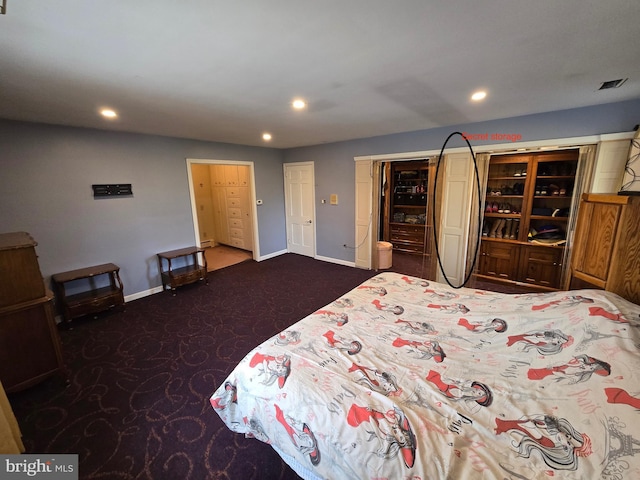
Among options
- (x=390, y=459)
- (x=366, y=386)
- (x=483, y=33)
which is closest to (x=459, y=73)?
(x=483, y=33)

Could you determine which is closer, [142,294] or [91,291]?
[91,291]

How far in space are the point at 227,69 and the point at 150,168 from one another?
280 centimetres

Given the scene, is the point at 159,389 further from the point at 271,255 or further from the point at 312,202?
the point at 312,202

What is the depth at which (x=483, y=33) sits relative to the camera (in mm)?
1390

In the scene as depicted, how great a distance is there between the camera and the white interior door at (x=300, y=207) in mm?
5465

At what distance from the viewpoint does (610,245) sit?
1.60m

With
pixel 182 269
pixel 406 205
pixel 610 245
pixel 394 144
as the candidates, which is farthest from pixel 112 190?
pixel 406 205

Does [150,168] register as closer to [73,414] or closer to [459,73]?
[73,414]

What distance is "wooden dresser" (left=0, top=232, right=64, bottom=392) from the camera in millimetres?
1881

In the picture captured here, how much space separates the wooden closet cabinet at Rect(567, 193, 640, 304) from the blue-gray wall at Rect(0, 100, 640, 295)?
70.3 inches

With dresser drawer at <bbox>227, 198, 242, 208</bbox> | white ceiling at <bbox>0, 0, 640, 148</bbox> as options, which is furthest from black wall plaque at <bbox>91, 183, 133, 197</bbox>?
dresser drawer at <bbox>227, 198, 242, 208</bbox>

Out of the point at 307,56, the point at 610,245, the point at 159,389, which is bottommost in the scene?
the point at 159,389

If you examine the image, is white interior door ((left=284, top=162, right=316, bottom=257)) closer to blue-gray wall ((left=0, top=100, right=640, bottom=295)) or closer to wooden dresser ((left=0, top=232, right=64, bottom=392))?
blue-gray wall ((left=0, top=100, right=640, bottom=295))

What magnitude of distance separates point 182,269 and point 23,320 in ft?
7.31
